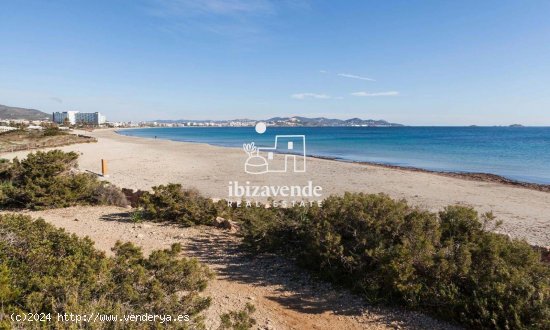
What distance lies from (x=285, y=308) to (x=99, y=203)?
24.2 ft

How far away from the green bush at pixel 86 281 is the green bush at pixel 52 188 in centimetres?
517

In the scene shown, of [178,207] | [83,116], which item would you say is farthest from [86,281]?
[83,116]

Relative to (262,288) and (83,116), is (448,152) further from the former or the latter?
(83,116)

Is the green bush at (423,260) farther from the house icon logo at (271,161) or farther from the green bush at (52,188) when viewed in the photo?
the house icon logo at (271,161)

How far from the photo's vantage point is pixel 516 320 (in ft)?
11.5

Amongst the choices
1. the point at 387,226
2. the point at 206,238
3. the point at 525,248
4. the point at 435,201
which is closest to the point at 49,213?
the point at 206,238

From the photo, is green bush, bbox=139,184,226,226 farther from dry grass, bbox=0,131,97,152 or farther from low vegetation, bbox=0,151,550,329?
dry grass, bbox=0,131,97,152

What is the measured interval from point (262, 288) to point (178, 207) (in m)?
3.92

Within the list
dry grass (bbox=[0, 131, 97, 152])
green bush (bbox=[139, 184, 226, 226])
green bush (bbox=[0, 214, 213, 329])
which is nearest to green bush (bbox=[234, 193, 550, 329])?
green bush (bbox=[0, 214, 213, 329])

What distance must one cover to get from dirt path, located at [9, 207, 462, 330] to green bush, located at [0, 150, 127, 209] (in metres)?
1.56

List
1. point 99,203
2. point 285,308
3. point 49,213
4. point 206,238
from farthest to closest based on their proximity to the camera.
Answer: point 99,203 < point 49,213 < point 206,238 < point 285,308

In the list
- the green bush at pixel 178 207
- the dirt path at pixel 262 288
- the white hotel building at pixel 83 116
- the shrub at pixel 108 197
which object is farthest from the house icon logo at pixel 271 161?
the white hotel building at pixel 83 116

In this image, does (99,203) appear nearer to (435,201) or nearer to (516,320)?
(516,320)

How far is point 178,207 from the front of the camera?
8.20 metres
